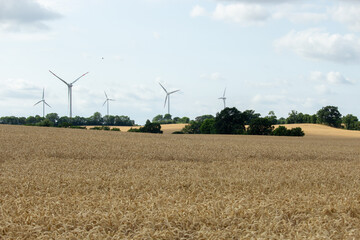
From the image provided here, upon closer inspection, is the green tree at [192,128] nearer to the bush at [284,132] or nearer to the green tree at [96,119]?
the bush at [284,132]

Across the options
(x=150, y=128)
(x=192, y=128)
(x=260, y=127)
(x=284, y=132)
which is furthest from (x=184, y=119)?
(x=284, y=132)

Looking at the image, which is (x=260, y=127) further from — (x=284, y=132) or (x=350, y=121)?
(x=350, y=121)

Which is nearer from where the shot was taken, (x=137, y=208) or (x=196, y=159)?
(x=137, y=208)

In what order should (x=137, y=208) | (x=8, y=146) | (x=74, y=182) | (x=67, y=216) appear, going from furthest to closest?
1. (x=8, y=146)
2. (x=74, y=182)
3. (x=137, y=208)
4. (x=67, y=216)

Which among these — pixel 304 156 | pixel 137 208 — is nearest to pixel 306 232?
pixel 137 208

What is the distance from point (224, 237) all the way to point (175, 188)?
5804 millimetres

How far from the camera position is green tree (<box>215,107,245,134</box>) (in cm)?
7838

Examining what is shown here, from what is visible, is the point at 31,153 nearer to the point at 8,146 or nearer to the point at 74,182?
the point at 8,146

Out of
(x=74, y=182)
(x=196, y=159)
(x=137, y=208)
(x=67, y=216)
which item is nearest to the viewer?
(x=67, y=216)

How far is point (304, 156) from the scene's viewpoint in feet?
86.4

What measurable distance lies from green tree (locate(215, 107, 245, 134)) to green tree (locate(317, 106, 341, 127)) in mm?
50252

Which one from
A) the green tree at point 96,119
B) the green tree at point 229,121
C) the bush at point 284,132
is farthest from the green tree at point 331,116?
the green tree at point 96,119

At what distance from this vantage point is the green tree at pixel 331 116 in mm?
118688

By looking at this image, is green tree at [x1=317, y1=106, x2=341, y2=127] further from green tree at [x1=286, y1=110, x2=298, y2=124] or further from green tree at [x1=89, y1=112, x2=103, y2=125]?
green tree at [x1=89, y1=112, x2=103, y2=125]
